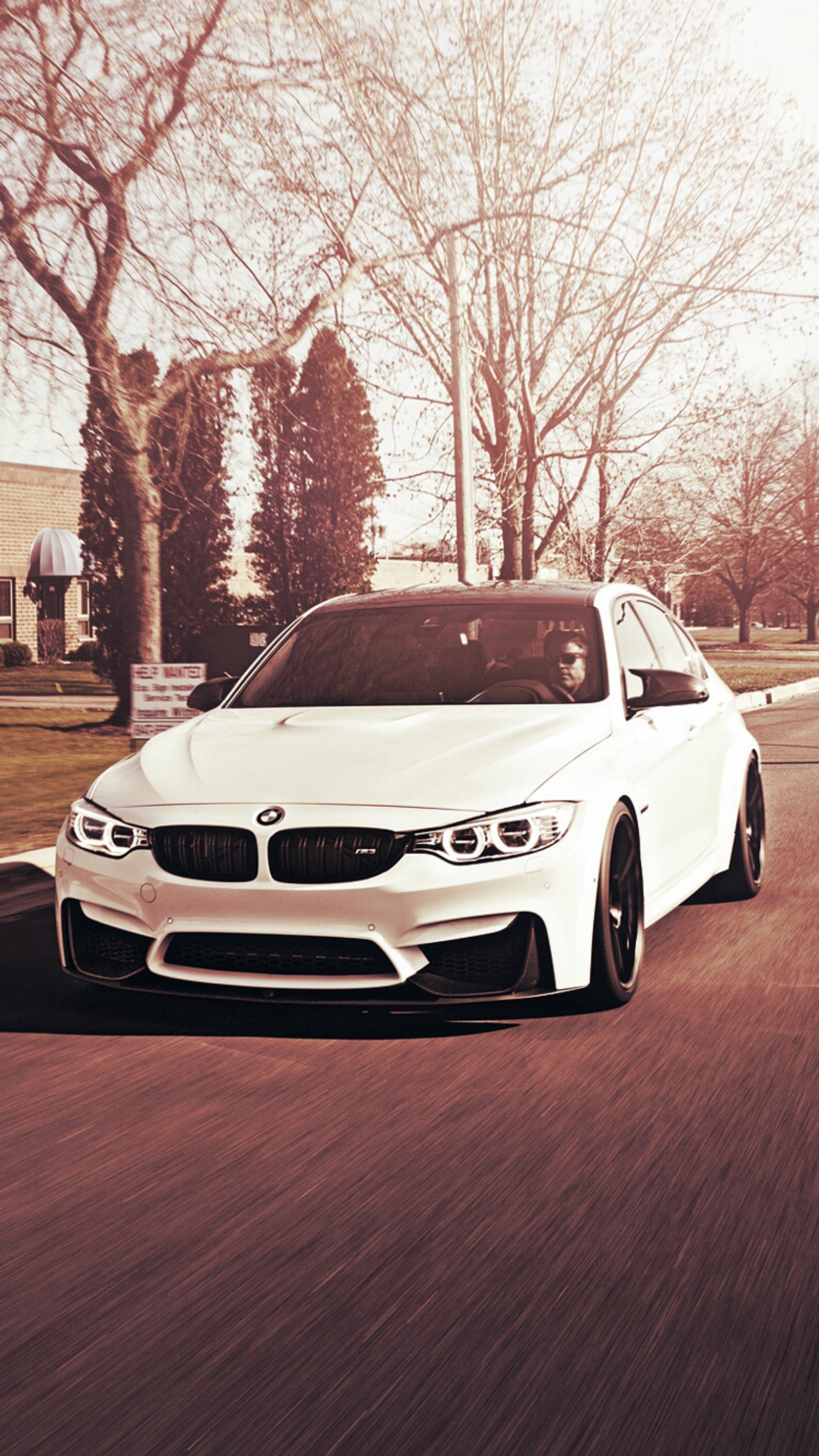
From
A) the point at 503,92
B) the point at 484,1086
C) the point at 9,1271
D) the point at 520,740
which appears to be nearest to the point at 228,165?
the point at 503,92

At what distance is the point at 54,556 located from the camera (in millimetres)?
41562

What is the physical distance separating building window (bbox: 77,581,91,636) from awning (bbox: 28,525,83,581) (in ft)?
7.99

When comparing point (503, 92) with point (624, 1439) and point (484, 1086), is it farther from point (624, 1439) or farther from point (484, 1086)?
point (624, 1439)

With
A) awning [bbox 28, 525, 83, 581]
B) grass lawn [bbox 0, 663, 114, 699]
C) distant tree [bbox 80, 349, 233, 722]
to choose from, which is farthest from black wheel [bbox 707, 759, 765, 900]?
awning [bbox 28, 525, 83, 581]

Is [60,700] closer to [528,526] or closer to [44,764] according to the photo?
[528,526]

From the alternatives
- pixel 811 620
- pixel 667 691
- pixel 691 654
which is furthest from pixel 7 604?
pixel 811 620

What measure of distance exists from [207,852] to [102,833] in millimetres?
460

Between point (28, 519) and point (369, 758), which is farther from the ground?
point (28, 519)

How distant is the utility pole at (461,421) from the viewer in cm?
1830

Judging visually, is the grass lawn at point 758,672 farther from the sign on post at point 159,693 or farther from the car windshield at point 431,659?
the car windshield at point 431,659

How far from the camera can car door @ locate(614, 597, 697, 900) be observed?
19.4 ft

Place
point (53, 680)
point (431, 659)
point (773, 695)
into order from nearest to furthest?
point (431, 659) → point (773, 695) → point (53, 680)

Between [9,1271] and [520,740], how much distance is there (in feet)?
8.69

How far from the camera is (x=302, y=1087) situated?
4.71 meters
